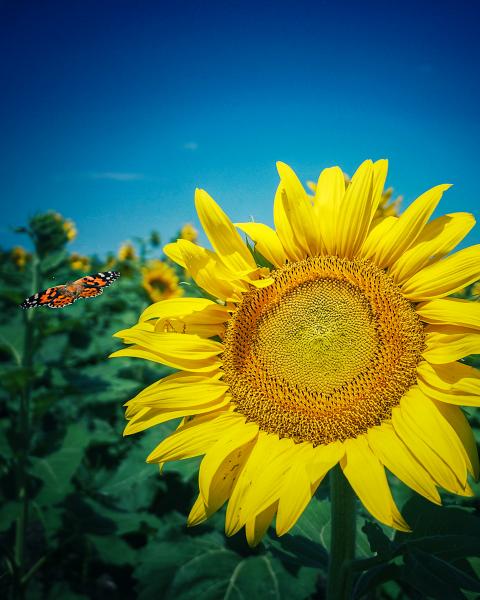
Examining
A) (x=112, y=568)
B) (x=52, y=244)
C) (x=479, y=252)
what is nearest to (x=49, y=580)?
(x=112, y=568)

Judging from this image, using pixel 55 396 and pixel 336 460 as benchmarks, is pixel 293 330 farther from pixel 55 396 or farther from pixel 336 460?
pixel 55 396

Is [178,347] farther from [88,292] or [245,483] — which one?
[88,292]

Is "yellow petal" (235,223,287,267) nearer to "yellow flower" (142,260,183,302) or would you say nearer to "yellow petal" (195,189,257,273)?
"yellow petal" (195,189,257,273)

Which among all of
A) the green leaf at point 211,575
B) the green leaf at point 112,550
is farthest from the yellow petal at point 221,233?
the green leaf at point 112,550

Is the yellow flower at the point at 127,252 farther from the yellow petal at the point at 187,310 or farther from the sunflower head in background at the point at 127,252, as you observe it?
the yellow petal at the point at 187,310

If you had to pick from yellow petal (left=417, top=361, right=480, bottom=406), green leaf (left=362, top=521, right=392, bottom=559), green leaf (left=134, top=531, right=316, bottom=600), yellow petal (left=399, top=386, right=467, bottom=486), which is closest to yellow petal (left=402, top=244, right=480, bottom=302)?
yellow petal (left=417, top=361, right=480, bottom=406)

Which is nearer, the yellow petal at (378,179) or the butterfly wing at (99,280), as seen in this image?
the yellow petal at (378,179)
